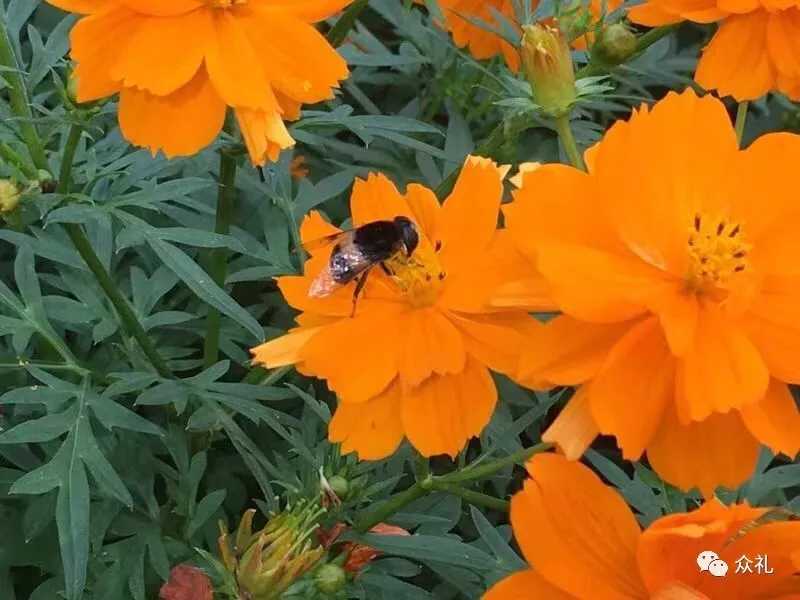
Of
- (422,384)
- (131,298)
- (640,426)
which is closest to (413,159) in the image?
(131,298)

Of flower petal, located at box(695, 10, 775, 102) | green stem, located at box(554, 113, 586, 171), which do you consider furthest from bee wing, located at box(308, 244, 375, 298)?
flower petal, located at box(695, 10, 775, 102)

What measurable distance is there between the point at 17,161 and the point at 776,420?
792 millimetres

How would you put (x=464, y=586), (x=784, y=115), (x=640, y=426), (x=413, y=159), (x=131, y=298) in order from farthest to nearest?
(x=784, y=115) → (x=413, y=159) → (x=131, y=298) → (x=464, y=586) → (x=640, y=426)

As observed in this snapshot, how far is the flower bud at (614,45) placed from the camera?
1054 mm

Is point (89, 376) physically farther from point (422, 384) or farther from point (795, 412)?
point (795, 412)

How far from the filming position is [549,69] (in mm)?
979

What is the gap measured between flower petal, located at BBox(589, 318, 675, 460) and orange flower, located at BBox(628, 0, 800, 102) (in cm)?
43

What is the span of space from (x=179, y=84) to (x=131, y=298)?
585mm

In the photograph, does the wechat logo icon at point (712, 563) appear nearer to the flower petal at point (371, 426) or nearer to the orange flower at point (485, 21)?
the flower petal at point (371, 426)

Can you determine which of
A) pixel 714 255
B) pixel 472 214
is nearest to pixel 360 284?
pixel 472 214

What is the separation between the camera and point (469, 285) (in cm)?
95

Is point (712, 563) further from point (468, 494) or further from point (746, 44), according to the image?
point (746, 44)

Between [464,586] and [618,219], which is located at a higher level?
[618,219]

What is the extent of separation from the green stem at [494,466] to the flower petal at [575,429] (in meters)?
0.08
